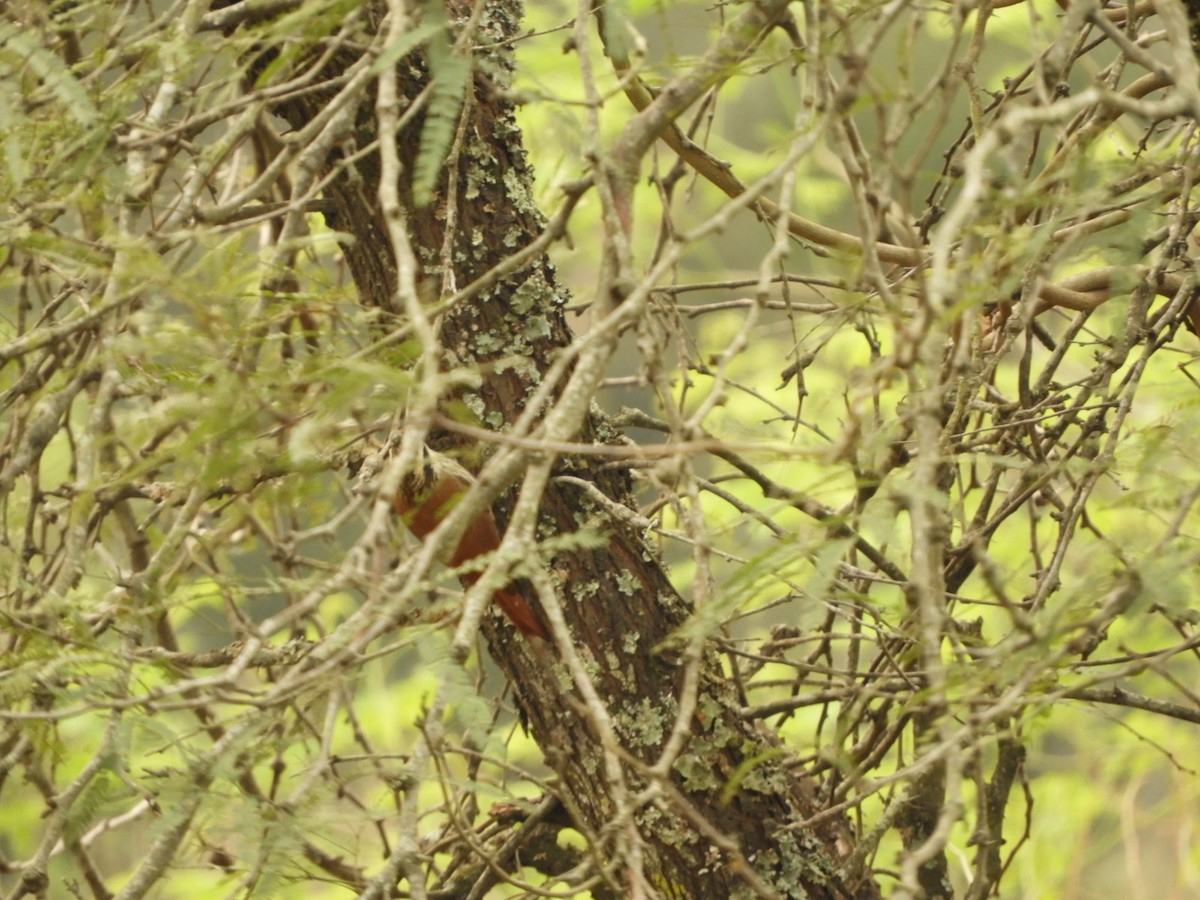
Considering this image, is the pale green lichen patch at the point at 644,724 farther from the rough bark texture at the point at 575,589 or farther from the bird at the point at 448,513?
the bird at the point at 448,513

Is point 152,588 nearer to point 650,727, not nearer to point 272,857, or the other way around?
point 272,857

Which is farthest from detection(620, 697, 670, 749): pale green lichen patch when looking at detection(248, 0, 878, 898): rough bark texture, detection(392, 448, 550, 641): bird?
detection(392, 448, 550, 641): bird

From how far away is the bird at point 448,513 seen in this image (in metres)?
1.59

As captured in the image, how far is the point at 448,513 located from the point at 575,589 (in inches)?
8.9

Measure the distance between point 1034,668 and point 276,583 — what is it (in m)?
0.73

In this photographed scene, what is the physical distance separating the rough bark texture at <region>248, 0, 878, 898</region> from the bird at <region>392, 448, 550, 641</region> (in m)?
0.04

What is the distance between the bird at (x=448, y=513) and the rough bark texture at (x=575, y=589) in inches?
1.6

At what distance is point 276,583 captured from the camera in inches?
50.1

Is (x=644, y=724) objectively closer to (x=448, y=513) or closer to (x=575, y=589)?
(x=575, y=589)

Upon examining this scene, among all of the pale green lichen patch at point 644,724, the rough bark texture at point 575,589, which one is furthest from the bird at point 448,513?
the pale green lichen patch at point 644,724

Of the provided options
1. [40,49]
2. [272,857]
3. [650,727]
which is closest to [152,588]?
[272,857]

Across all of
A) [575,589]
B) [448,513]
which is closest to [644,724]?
[575,589]

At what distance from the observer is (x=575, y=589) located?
1732 millimetres

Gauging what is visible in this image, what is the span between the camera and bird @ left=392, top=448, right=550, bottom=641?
1594mm
